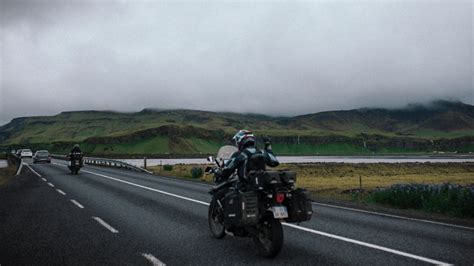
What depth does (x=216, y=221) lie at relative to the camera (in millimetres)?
8797

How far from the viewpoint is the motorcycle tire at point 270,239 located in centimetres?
687

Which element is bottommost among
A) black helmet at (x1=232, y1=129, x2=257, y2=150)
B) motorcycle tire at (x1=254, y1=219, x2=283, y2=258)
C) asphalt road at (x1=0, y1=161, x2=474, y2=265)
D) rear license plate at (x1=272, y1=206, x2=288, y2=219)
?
asphalt road at (x1=0, y1=161, x2=474, y2=265)

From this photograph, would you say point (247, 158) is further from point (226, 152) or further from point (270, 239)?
point (270, 239)

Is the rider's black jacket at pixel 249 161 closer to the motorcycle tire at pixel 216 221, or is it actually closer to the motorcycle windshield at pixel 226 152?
the motorcycle windshield at pixel 226 152

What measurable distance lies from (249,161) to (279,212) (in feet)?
3.73

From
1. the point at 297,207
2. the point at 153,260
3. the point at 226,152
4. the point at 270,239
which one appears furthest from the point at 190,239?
the point at 297,207

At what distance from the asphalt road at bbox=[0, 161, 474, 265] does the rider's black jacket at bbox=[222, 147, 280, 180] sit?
4.97ft

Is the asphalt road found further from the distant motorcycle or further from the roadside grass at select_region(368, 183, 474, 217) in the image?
the distant motorcycle

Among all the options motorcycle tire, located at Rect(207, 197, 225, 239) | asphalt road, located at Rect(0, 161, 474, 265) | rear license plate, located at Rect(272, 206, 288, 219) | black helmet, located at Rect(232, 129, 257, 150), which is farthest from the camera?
motorcycle tire, located at Rect(207, 197, 225, 239)

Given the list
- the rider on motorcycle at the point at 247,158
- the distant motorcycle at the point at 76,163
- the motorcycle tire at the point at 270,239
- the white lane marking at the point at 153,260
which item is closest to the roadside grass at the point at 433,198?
the rider on motorcycle at the point at 247,158

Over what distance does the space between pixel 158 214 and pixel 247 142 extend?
5.32 m

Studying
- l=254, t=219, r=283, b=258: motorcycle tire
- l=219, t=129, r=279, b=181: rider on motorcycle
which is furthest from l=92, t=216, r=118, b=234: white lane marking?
l=254, t=219, r=283, b=258: motorcycle tire

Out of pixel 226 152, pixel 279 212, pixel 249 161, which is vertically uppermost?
pixel 226 152

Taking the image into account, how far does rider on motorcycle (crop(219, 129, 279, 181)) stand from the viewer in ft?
24.6
